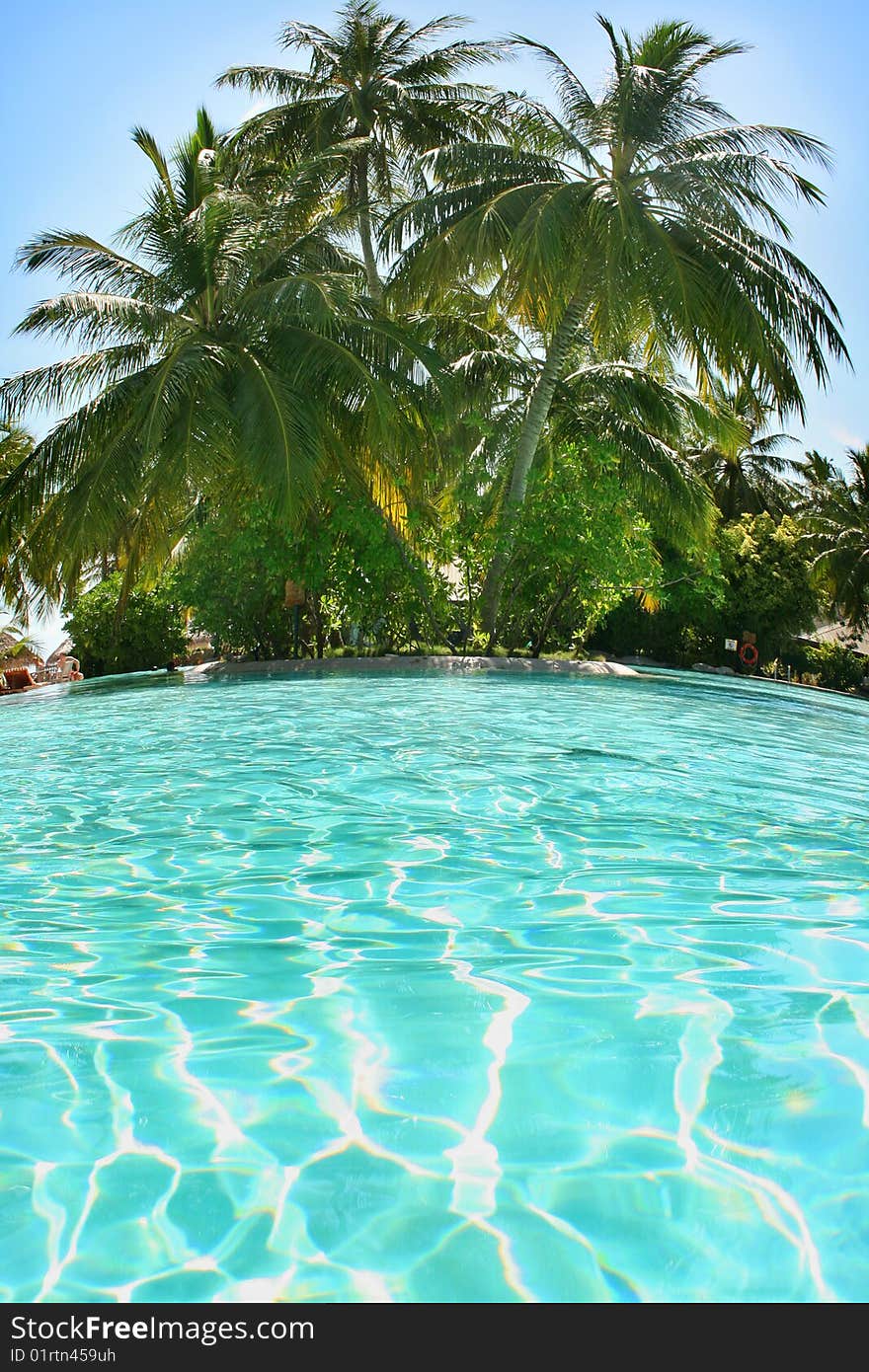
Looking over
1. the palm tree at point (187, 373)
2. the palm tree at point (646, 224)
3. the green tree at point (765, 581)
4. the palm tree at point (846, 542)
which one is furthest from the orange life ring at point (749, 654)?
the palm tree at point (187, 373)

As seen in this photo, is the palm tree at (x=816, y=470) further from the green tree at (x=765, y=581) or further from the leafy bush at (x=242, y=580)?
the leafy bush at (x=242, y=580)

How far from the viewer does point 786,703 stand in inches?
517

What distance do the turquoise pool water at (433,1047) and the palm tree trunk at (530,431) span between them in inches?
405

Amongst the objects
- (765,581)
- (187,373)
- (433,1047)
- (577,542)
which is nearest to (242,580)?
(187,373)

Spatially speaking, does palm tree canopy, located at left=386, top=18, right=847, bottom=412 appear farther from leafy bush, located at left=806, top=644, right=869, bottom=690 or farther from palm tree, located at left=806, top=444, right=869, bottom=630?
palm tree, located at left=806, top=444, right=869, bottom=630

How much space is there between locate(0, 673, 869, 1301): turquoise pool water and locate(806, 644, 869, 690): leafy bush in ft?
77.0

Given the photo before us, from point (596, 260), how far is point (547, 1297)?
1426 cm

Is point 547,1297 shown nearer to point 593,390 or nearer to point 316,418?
point 316,418

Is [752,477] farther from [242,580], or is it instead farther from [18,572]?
[18,572]

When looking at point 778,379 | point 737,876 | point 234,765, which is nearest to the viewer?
point 737,876

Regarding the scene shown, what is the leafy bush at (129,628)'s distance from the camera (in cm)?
1867

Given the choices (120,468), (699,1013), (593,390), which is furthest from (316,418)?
(699,1013)

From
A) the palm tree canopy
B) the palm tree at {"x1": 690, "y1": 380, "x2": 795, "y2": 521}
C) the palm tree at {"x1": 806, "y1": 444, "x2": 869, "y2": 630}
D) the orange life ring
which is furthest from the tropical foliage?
the palm tree at {"x1": 690, "y1": 380, "x2": 795, "y2": 521}

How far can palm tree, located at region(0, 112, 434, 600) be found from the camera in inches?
493
